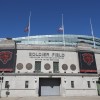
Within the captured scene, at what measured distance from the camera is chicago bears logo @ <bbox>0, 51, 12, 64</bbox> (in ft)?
118

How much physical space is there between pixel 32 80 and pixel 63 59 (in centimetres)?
826

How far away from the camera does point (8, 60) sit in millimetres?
35875

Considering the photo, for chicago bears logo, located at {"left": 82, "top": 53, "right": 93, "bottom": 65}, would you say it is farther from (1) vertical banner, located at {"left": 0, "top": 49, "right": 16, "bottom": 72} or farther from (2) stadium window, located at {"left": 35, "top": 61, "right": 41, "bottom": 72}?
(1) vertical banner, located at {"left": 0, "top": 49, "right": 16, "bottom": 72}

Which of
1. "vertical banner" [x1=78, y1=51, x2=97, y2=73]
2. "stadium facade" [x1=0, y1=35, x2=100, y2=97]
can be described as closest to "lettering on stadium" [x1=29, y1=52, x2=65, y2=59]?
"stadium facade" [x1=0, y1=35, x2=100, y2=97]

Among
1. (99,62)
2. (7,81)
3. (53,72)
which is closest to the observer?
(7,81)

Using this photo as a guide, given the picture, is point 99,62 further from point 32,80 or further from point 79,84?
point 32,80

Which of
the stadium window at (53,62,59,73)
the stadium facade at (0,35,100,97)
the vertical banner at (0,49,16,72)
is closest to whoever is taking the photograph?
the stadium facade at (0,35,100,97)

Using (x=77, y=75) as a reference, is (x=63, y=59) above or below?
above

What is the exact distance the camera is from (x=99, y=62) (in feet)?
129

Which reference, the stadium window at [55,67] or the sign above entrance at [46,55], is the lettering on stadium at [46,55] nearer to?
the sign above entrance at [46,55]

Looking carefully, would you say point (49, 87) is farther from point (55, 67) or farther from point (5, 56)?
point (5, 56)

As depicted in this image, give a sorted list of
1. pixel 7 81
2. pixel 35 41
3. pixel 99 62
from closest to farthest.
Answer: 1. pixel 7 81
2. pixel 99 62
3. pixel 35 41

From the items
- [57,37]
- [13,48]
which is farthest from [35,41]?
[13,48]

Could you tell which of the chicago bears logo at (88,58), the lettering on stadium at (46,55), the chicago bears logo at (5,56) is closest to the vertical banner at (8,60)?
the chicago bears logo at (5,56)
